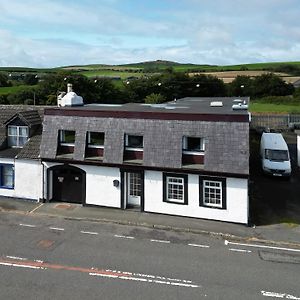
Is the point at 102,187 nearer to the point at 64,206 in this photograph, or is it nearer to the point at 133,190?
the point at 133,190

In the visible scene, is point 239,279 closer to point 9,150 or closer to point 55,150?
point 55,150

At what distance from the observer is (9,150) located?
22.5 meters

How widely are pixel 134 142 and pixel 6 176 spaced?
25.8 feet

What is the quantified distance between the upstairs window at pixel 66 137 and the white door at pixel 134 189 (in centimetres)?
379

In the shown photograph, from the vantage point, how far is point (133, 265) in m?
13.6

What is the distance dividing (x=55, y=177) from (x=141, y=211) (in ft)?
17.3

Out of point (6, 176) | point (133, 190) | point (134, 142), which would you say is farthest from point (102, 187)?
point (6, 176)

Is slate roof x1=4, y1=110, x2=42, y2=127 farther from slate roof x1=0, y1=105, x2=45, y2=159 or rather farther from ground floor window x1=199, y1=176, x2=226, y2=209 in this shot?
ground floor window x1=199, y1=176, x2=226, y2=209

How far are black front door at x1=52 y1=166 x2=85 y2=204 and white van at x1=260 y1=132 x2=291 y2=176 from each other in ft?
43.8

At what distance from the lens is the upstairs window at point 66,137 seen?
20.7m

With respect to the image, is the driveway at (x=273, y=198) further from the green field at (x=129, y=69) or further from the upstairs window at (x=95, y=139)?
the green field at (x=129, y=69)

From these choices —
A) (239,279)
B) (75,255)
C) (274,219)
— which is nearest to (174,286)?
(239,279)

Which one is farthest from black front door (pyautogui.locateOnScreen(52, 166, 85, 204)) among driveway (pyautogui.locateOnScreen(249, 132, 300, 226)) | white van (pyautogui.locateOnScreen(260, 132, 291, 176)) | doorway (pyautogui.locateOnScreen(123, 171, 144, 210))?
white van (pyautogui.locateOnScreen(260, 132, 291, 176))

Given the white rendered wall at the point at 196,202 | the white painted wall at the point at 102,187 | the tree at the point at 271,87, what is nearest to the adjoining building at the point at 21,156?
the white painted wall at the point at 102,187
